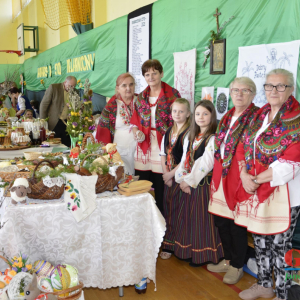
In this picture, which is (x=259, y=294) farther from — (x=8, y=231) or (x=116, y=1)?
(x=116, y=1)

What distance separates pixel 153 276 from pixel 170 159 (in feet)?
3.11

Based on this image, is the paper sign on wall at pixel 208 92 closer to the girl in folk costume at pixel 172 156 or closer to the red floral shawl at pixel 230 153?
the girl in folk costume at pixel 172 156

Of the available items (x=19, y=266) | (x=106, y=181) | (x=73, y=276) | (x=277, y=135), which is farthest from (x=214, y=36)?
(x=19, y=266)

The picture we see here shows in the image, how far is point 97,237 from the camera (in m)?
2.10

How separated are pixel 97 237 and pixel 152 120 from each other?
1.22 m

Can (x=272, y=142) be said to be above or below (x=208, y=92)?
below

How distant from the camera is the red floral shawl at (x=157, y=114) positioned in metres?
2.92

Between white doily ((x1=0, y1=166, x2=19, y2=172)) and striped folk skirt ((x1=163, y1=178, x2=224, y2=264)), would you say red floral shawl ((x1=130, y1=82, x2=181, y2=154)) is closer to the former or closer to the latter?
striped folk skirt ((x1=163, y1=178, x2=224, y2=264))

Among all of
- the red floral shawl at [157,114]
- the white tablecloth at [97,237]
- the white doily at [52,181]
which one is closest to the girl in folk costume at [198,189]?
the red floral shawl at [157,114]

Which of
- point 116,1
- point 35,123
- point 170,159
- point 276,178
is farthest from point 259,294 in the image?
point 116,1

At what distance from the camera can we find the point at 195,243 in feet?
8.91

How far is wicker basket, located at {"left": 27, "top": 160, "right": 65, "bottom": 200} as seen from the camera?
1969 mm

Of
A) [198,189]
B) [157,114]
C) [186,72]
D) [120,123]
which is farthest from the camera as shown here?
[186,72]

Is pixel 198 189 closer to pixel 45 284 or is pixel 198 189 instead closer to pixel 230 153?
pixel 230 153
